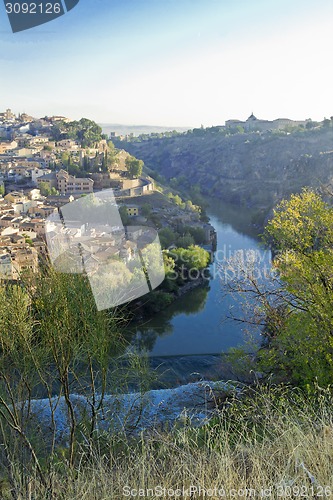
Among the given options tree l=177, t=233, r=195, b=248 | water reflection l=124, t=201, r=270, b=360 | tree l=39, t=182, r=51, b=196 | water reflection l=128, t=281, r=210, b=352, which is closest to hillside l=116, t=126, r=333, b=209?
tree l=177, t=233, r=195, b=248

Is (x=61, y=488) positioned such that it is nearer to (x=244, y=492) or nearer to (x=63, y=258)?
(x=244, y=492)

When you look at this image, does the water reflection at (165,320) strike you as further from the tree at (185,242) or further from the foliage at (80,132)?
the foliage at (80,132)

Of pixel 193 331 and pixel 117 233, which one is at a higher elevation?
pixel 117 233

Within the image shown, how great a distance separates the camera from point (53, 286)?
68.8 inches

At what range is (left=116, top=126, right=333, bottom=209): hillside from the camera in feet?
Answer: 68.8

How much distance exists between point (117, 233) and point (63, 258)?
8.08m

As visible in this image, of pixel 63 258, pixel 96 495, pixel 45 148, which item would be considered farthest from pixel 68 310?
pixel 45 148

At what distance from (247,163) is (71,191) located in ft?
47.5

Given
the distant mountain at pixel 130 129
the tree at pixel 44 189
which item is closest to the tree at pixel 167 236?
A: the tree at pixel 44 189

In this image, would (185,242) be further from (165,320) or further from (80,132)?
(80,132)

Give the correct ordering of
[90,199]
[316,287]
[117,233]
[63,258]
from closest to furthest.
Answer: [63,258]
[316,287]
[117,233]
[90,199]

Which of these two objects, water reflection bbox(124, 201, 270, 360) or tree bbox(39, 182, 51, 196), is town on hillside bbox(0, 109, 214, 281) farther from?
water reflection bbox(124, 201, 270, 360)

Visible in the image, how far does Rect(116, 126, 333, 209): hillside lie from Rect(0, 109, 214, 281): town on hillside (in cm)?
505

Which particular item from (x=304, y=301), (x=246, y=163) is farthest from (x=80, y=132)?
(x=304, y=301)
